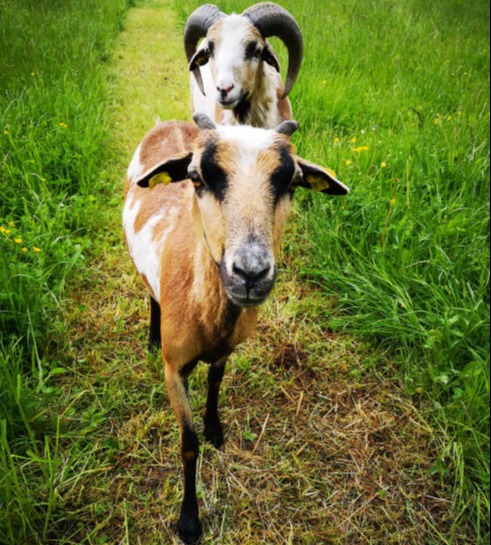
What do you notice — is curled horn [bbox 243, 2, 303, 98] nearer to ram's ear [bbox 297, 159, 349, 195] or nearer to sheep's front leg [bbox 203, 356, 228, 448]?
ram's ear [bbox 297, 159, 349, 195]

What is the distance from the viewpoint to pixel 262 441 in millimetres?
2385

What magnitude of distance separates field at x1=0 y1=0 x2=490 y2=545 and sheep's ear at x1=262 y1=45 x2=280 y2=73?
2.63ft

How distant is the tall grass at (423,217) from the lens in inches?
84.2

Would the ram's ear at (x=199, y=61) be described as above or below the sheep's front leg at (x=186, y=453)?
above

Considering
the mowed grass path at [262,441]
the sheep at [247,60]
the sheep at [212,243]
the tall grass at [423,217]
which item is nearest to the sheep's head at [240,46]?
the sheep at [247,60]

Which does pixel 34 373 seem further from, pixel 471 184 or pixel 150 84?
pixel 150 84

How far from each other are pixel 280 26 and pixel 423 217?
2.33 m

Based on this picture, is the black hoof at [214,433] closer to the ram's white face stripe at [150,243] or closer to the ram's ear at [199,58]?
the ram's white face stripe at [150,243]

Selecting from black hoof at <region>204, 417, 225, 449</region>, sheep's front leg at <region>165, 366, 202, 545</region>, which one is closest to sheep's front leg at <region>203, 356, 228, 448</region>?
black hoof at <region>204, 417, 225, 449</region>

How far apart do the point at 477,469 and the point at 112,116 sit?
5.65 metres

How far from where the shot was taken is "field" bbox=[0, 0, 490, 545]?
200 cm

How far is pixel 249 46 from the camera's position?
3.56 metres

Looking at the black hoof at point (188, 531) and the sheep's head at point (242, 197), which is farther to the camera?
the black hoof at point (188, 531)

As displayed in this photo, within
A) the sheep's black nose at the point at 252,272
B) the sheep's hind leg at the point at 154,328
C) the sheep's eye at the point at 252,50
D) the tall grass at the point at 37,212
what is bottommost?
the sheep's hind leg at the point at 154,328
